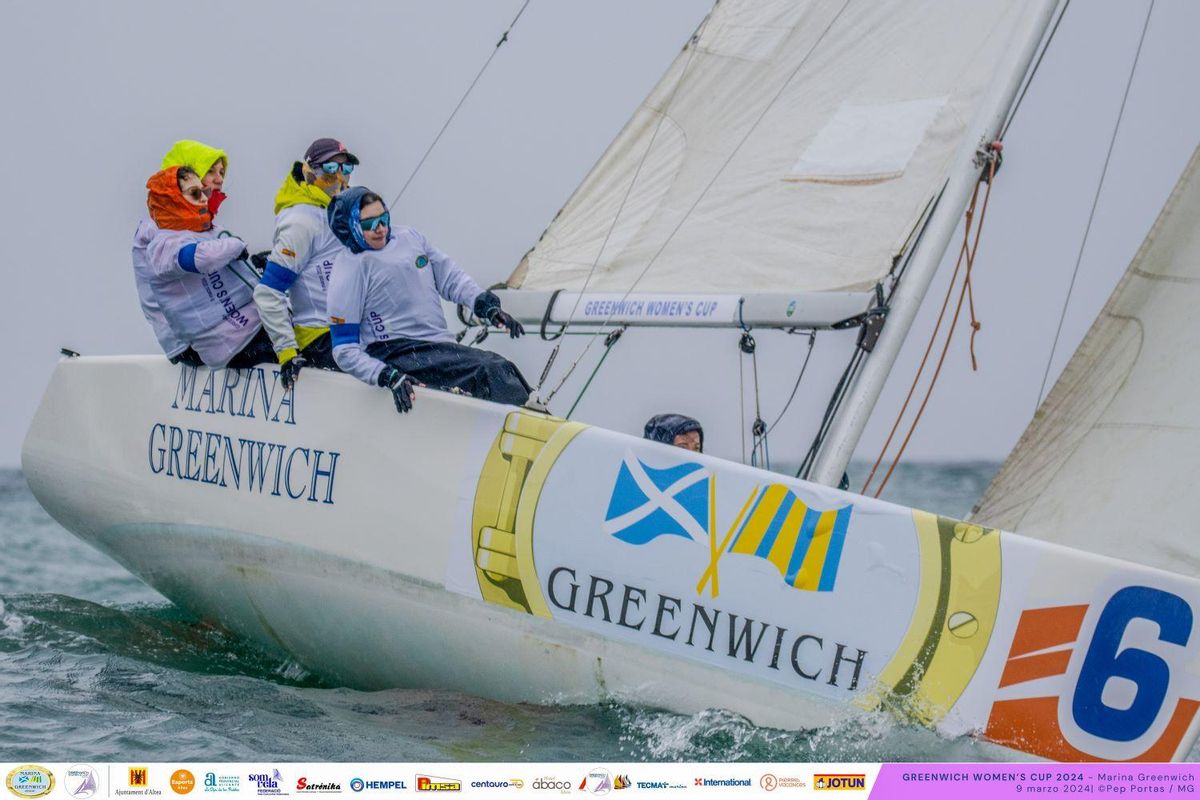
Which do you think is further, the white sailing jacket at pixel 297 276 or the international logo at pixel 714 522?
the white sailing jacket at pixel 297 276

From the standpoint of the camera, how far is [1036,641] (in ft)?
10.1

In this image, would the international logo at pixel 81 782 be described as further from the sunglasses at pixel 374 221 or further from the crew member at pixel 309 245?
the sunglasses at pixel 374 221

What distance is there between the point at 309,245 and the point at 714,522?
146 cm

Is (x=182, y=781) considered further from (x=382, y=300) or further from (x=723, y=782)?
(x=382, y=300)

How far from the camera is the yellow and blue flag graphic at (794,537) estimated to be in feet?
10.7

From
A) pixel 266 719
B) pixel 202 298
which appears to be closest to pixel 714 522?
pixel 266 719

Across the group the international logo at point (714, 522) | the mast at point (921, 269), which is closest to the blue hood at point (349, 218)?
the international logo at point (714, 522)

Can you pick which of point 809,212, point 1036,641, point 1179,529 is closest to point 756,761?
point 1036,641

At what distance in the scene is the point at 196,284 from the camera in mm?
4277

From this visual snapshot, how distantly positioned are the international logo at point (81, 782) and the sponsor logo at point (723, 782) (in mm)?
1178

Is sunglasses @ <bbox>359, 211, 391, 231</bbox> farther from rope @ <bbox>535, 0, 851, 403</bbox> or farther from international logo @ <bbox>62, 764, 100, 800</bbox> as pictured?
international logo @ <bbox>62, 764, 100, 800</bbox>

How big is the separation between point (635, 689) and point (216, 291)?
167 centimetres

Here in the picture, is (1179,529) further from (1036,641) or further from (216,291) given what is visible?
(216,291)

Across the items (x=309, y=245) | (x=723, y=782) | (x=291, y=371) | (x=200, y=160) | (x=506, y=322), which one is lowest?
(x=723, y=782)
